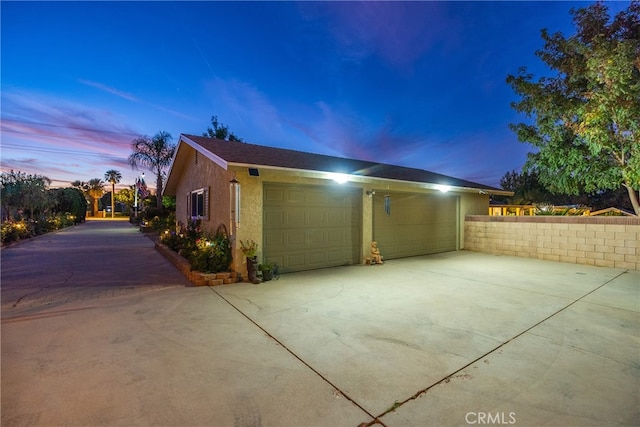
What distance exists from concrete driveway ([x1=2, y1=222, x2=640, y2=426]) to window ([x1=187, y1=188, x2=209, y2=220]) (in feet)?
10.0

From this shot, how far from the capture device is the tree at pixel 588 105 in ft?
24.4

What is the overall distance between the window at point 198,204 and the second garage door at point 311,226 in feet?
8.18

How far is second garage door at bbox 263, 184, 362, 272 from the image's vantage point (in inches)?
279

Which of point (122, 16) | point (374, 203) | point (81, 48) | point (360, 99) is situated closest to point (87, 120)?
point (81, 48)

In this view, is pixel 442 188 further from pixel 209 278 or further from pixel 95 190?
pixel 95 190

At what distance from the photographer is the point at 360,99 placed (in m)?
16.0

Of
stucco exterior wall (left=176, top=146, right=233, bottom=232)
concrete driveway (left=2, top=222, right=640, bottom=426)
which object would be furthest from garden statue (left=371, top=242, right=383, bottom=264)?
stucco exterior wall (left=176, top=146, right=233, bottom=232)

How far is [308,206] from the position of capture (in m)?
7.64

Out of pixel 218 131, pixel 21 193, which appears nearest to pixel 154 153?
pixel 218 131

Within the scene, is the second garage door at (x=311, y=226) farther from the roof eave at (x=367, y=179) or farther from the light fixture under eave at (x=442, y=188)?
the light fixture under eave at (x=442, y=188)

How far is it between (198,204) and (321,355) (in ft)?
25.7

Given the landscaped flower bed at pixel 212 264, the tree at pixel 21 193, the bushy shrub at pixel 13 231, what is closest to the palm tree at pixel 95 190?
the tree at pixel 21 193

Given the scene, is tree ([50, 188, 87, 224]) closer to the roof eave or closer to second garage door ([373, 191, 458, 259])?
the roof eave

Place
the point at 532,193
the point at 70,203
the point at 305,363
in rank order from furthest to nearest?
the point at 70,203 → the point at 532,193 → the point at 305,363
